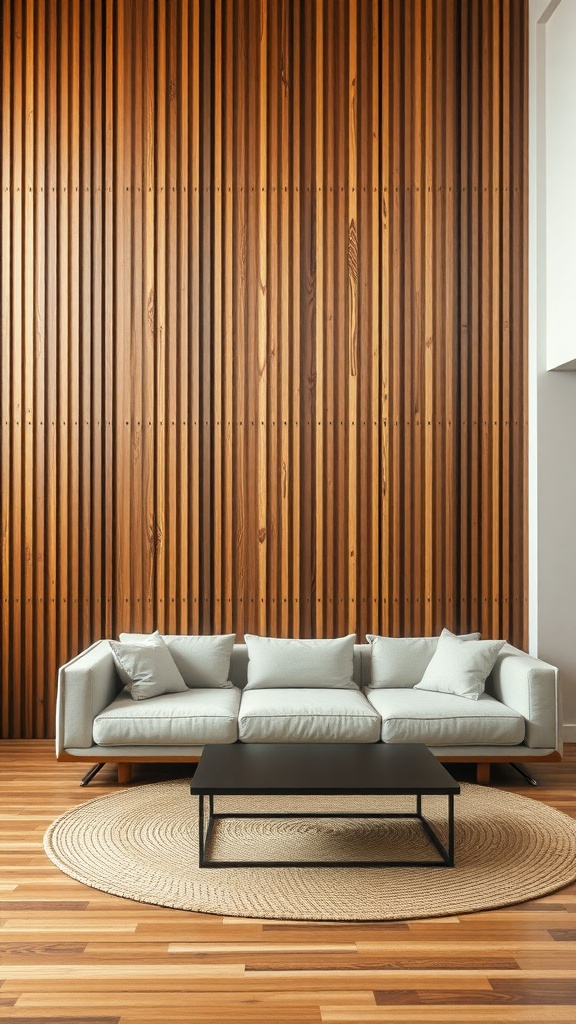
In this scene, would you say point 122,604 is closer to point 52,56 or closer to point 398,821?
point 398,821

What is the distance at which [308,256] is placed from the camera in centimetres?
591

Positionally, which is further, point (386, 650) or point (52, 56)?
point (52, 56)

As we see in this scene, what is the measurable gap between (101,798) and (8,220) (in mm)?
3706

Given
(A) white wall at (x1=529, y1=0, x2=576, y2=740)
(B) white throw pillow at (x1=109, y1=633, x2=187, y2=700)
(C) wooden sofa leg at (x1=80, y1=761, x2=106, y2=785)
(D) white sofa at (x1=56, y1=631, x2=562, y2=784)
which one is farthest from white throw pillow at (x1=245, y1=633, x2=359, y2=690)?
(A) white wall at (x1=529, y1=0, x2=576, y2=740)

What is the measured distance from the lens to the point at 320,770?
3848mm

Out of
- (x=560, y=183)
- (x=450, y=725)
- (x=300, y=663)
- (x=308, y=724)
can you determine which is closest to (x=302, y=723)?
(x=308, y=724)

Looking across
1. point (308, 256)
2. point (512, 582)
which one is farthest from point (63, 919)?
point (308, 256)

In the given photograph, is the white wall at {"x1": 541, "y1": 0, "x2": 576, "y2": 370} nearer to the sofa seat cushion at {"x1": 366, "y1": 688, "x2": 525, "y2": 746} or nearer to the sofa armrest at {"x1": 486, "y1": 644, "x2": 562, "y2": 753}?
the sofa armrest at {"x1": 486, "y1": 644, "x2": 562, "y2": 753}

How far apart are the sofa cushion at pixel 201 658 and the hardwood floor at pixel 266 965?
6.17 feet

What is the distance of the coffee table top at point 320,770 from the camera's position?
11.6ft

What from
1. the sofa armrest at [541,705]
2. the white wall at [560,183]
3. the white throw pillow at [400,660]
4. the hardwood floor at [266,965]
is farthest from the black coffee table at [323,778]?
the white wall at [560,183]

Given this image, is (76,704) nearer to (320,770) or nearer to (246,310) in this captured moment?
(320,770)

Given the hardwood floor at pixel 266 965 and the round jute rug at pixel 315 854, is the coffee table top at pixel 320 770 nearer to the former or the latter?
the round jute rug at pixel 315 854

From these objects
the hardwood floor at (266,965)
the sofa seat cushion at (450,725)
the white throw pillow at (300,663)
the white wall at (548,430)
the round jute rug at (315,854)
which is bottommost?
the hardwood floor at (266,965)
